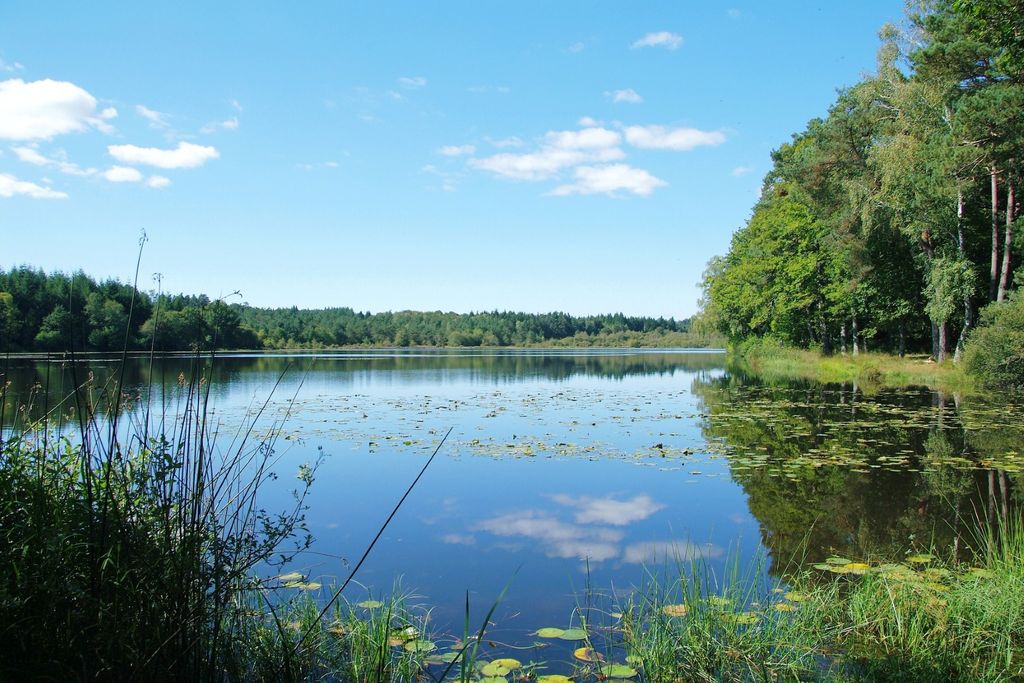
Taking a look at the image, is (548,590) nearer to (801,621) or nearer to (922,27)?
(801,621)

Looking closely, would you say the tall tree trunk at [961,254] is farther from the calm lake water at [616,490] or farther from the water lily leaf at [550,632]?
the water lily leaf at [550,632]

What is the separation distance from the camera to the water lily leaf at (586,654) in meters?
4.13

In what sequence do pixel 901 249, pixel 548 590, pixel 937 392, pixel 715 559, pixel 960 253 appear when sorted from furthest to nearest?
1. pixel 901 249
2. pixel 960 253
3. pixel 937 392
4. pixel 715 559
5. pixel 548 590

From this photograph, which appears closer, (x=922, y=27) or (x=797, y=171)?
(x=922, y=27)

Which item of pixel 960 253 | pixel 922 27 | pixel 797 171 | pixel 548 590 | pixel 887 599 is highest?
pixel 922 27

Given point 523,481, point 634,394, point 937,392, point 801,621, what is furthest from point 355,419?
point 937,392

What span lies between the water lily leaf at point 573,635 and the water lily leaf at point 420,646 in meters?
0.87

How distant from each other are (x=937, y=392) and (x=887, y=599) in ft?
64.2

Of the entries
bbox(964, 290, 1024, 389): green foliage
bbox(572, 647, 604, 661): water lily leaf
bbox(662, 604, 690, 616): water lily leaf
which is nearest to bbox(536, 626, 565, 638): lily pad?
bbox(572, 647, 604, 661): water lily leaf

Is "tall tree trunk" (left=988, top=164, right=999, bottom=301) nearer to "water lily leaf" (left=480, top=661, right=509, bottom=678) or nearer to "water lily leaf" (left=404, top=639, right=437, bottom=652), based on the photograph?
"water lily leaf" (left=480, top=661, right=509, bottom=678)

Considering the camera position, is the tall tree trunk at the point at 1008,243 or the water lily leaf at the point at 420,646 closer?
the water lily leaf at the point at 420,646

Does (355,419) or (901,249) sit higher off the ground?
(901,249)

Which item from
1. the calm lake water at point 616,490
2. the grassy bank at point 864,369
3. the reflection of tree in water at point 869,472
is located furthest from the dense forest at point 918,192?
the calm lake water at point 616,490

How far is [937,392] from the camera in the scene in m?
20.7
